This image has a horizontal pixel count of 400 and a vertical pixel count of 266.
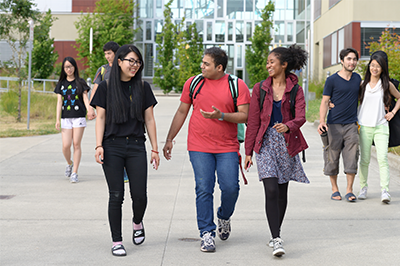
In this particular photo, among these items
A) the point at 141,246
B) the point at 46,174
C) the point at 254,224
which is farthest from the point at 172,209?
the point at 46,174

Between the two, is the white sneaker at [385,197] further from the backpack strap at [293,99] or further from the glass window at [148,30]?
the glass window at [148,30]

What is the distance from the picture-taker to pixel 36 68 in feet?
123

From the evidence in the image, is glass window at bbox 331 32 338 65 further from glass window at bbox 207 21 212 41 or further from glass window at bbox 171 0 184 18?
glass window at bbox 171 0 184 18

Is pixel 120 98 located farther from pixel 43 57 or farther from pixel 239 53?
pixel 239 53

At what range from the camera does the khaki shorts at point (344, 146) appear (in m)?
6.99

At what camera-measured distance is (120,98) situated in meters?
4.73

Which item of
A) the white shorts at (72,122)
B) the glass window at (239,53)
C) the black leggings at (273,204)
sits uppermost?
the glass window at (239,53)

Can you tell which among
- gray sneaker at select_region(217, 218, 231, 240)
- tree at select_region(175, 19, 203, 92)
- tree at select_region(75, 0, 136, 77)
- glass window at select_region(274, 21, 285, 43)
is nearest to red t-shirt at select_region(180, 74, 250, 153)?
gray sneaker at select_region(217, 218, 231, 240)

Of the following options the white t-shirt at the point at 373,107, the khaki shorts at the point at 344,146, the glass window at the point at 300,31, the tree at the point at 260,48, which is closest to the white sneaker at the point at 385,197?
the khaki shorts at the point at 344,146

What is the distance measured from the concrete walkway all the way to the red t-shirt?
93 centimetres

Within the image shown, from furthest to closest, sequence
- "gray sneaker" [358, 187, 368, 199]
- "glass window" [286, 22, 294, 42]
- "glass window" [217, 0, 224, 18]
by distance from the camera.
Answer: "glass window" [217, 0, 224, 18]
"glass window" [286, 22, 294, 42]
"gray sneaker" [358, 187, 368, 199]

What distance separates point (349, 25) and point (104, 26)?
20.5 metres

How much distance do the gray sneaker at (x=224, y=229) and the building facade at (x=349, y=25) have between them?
23.2 m

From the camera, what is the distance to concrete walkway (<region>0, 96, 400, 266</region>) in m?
4.70
